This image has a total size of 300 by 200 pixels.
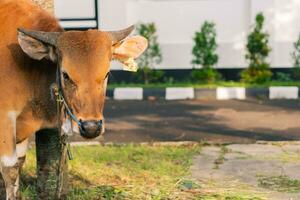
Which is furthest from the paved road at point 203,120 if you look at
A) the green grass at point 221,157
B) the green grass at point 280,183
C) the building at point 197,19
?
the green grass at point 280,183

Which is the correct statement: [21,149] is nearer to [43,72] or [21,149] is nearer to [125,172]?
[43,72]

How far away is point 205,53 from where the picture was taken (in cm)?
1225

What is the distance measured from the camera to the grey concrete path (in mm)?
5883

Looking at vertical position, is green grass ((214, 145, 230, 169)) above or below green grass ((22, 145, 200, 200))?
below

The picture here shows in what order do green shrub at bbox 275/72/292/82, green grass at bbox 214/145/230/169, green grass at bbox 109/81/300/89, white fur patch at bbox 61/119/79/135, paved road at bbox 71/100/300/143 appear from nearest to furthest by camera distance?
white fur patch at bbox 61/119/79/135 < green grass at bbox 214/145/230/169 < paved road at bbox 71/100/300/143 < green grass at bbox 109/81/300/89 < green shrub at bbox 275/72/292/82

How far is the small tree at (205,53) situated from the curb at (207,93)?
62cm

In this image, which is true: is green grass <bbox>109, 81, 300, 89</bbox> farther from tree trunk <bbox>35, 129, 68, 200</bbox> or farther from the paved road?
tree trunk <bbox>35, 129, 68, 200</bbox>

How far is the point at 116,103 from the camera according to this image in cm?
1138

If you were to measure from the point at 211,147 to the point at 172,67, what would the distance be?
17.2 ft

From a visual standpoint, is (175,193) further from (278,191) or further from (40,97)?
(40,97)

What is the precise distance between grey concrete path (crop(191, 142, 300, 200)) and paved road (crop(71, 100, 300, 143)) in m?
0.67

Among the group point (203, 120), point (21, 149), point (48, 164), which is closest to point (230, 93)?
point (203, 120)

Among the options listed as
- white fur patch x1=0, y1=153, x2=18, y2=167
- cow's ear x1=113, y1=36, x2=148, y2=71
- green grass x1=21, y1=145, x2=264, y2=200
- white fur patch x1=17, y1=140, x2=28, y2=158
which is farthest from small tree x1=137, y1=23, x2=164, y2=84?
white fur patch x1=0, y1=153, x2=18, y2=167

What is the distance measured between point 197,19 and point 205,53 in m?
0.73
